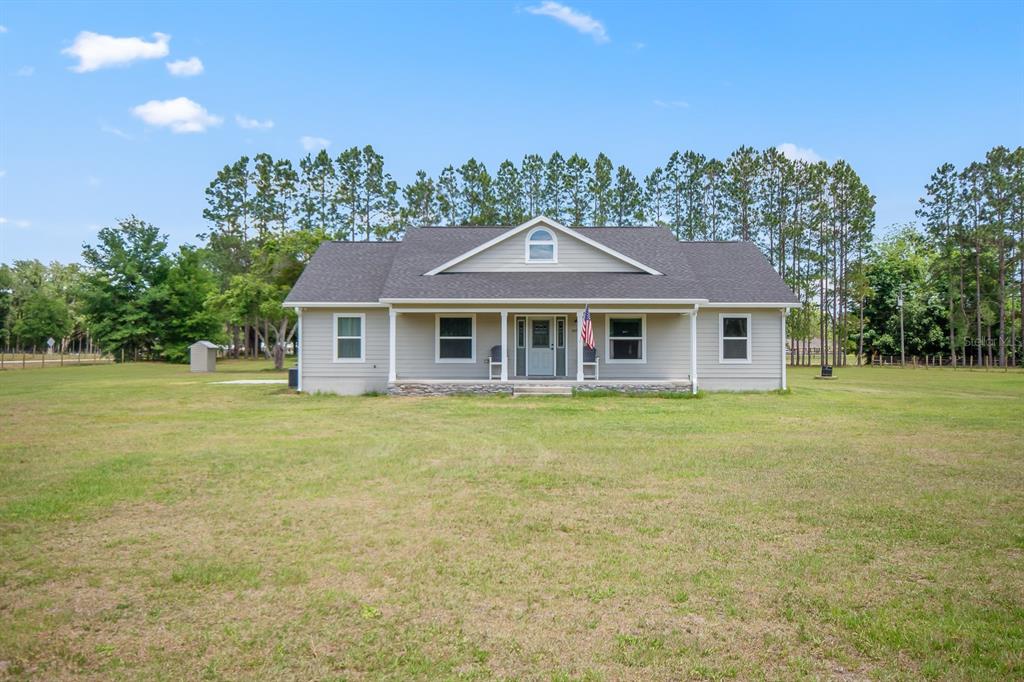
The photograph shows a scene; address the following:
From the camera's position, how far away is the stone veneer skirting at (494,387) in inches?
728

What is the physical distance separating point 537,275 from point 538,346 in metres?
2.30

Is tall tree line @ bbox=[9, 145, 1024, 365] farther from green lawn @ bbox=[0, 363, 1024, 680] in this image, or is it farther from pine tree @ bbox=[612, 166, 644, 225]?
green lawn @ bbox=[0, 363, 1024, 680]

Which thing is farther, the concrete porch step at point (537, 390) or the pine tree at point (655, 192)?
the pine tree at point (655, 192)

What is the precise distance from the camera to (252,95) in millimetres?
25375

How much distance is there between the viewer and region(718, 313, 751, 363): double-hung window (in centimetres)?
2084

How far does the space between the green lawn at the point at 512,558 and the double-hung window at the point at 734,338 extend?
1012 cm

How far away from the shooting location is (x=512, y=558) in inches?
194

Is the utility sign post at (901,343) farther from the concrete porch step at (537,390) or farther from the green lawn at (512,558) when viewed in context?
the green lawn at (512,558)

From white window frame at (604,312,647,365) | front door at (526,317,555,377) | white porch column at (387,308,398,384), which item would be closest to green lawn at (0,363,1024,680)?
white porch column at (387,308,398,384)

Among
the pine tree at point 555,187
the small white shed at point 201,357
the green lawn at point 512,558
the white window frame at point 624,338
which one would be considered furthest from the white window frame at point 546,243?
the pine tree at point 555,187

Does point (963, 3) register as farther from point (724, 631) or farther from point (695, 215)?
point (695, 215)

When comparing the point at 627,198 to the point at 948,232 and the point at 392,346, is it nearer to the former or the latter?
the point at 948,232

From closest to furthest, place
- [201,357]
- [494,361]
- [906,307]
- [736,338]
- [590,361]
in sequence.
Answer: [494,361] → [590,361] → [736,338] → [201,357] → [906,307]

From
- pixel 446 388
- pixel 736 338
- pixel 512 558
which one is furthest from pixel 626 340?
pixel 512 558
